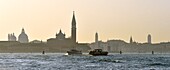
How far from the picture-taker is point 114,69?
319 feet

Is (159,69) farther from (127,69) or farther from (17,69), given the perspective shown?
(17,69)

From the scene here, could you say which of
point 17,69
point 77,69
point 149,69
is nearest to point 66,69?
point 77,69

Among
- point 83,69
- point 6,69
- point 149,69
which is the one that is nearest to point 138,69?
point 149,69

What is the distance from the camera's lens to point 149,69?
9919 cm

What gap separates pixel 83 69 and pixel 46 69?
5949 mm

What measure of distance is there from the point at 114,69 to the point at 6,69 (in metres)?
17.3

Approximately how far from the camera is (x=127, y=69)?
97.7 metres

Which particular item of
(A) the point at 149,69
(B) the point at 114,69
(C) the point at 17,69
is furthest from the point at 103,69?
(C) the point at 17,69

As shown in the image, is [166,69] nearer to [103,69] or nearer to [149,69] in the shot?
[149,69]

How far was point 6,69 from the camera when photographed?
3728 inches

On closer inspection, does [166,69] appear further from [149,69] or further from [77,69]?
[77,69]

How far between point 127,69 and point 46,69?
13139 millimetres

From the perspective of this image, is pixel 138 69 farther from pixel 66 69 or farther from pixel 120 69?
pixel 66 69

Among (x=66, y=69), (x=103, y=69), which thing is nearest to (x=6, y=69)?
(x=66, y=69)
